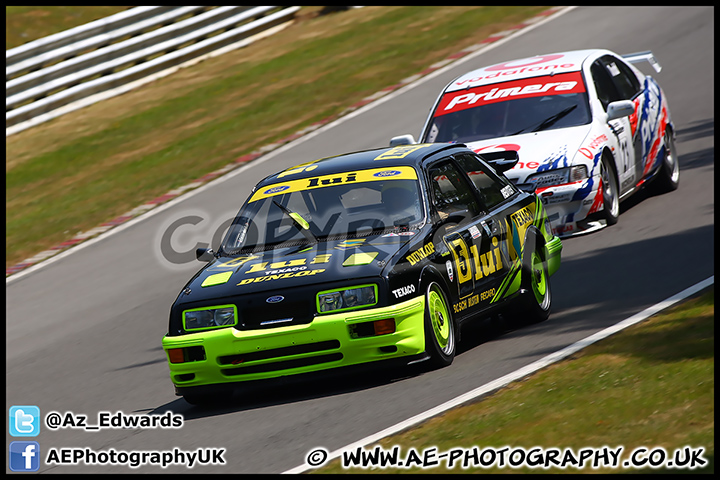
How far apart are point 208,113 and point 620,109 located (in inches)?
A: 395

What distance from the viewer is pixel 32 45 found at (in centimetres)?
1950

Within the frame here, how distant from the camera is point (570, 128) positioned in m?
11.3

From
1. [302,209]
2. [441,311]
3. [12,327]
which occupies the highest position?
[302,209]

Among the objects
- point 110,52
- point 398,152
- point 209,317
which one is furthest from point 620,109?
point 110,52

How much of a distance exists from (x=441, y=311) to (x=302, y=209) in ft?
4.55

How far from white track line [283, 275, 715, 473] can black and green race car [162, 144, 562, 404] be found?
0.59m

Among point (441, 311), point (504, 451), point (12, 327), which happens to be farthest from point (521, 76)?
point (504, 451)

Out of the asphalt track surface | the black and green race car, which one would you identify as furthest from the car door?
the black and green race car

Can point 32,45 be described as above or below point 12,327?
above

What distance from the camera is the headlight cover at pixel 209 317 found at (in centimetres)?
680

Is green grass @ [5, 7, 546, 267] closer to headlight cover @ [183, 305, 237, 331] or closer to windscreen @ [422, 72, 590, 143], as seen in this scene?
windscreen @ [422, 72, 590, 143]

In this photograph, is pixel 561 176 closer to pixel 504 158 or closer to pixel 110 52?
pixel 504 158

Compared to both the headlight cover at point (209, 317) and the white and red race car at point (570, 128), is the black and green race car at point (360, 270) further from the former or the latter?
the white and red race car at point (570, 128)

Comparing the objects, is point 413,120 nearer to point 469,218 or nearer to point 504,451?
point 469,218
